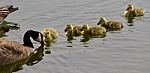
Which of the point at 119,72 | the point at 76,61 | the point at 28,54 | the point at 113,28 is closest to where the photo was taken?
the point at 119,72

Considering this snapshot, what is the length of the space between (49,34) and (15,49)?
39.8 inches

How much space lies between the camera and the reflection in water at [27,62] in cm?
935

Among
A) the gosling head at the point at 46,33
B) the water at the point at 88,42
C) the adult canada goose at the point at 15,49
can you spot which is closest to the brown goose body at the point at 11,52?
the adult canada goose at the point at 15,49

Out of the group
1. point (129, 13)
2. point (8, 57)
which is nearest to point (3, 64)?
point (8, 57)

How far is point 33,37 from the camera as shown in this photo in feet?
34.2

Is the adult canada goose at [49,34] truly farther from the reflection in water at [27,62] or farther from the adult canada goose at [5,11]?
the adult canada goose at [5,11]

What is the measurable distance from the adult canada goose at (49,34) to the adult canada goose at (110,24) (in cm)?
111

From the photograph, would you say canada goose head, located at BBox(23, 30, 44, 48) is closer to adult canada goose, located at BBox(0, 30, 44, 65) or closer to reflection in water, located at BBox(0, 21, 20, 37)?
adult canada goose, located at BBox(0, 30, 44, 65)

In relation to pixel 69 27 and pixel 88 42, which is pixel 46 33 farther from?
pixel 88 42

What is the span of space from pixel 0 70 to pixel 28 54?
2.75 ft

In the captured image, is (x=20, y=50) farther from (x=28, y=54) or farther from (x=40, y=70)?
(x=40, y=70)

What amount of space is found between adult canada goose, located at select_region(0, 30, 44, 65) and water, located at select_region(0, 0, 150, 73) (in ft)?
1.02

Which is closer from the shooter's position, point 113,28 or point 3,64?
point 3,64

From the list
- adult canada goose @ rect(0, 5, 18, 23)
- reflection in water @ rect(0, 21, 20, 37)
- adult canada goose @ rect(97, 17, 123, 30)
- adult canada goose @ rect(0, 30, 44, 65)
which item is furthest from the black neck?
adult canada goose @ rect(97, 17, 123, 30)
